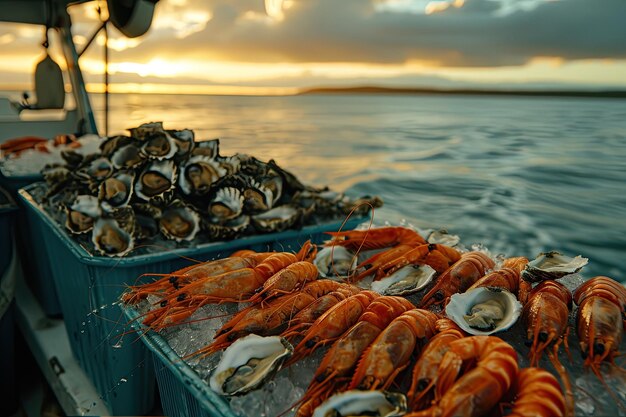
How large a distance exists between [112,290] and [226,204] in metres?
0.65

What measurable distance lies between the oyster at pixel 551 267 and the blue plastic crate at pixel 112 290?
1.21 metres

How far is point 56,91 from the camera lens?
14.1 ft

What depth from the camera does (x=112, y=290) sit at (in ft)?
6.57

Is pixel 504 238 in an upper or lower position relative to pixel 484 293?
lower

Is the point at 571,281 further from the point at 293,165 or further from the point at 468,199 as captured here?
the point at 293,165

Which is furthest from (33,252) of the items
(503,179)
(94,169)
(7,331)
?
(503,179)

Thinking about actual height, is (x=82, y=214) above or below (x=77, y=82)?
below

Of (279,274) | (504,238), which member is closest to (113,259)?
(279,274)

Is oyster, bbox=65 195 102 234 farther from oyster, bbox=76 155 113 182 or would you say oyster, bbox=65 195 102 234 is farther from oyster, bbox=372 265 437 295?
oyster, bbox=372 265 437 295

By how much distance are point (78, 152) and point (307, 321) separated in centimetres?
241

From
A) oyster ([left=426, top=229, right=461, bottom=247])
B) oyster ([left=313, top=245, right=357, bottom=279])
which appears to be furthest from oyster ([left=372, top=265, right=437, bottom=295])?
oyster ([left=426, top=229, right=461, bottom=247])

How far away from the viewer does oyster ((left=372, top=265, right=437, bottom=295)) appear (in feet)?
4.71

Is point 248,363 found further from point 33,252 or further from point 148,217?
point 33,252

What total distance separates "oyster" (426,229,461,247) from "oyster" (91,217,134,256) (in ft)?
4.33
